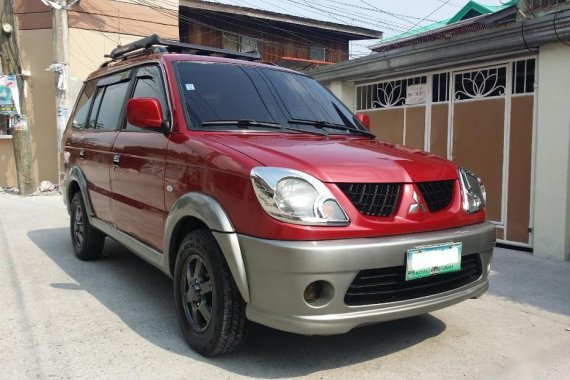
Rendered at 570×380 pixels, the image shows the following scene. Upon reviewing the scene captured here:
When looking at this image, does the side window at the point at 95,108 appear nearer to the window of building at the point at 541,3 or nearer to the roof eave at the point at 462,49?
the roof eave at the point at 462,49

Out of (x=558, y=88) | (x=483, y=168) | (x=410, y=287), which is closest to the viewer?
(x=410, y=287)

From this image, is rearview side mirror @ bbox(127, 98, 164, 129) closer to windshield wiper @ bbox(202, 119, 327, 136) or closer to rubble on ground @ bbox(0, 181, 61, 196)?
windshield wiper @ bbox(202, 119, 327, 136)

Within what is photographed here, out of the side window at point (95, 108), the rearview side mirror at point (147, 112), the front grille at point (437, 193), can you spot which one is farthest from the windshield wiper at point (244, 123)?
the side window at point (95, 108)

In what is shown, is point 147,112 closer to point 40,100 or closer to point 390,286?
point 390,286

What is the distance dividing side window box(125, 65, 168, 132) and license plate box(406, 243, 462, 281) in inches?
75.6

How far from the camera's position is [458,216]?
319cm

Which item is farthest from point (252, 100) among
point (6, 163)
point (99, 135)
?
point (6, 163)

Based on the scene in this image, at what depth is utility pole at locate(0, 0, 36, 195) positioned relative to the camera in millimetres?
12062

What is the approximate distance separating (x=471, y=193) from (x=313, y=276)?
4.60 ft

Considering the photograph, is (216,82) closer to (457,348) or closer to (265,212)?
(265,212)

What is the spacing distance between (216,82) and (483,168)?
421cm

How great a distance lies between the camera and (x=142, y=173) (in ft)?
12.8

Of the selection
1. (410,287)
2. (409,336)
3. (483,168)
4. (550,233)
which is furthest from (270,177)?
(483,168)

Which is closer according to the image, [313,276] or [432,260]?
[313,276]
